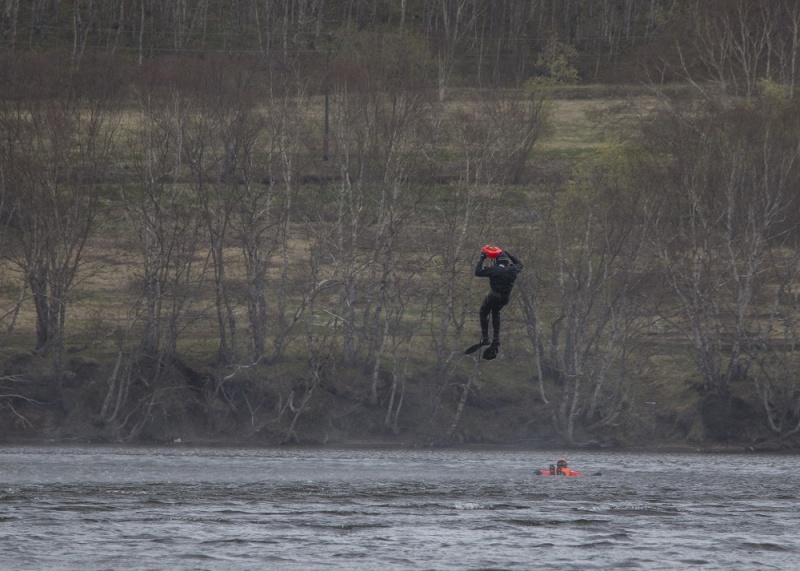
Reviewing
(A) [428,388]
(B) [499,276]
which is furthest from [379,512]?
(A) [428,388]

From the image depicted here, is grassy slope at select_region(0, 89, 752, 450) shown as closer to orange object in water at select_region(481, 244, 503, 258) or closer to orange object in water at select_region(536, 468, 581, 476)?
orange object in water at select_region(536, 468, 581, 476)

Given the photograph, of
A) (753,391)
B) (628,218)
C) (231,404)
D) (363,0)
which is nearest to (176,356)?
(231,404)

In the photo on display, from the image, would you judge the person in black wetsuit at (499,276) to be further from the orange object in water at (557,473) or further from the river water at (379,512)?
the orange object in water at (557,473)

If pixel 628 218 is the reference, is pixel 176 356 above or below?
below

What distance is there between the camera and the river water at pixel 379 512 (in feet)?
92.5

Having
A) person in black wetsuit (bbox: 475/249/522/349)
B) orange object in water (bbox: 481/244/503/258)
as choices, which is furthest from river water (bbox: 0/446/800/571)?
orange object in water (bbox: 481/244/503/258)

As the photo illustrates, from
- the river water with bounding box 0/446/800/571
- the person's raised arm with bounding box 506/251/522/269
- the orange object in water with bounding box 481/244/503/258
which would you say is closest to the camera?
the orange object in water with bounding box 481/244/503/258

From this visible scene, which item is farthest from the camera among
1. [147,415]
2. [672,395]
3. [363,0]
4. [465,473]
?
[363,0]

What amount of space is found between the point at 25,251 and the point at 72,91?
843 centimetres

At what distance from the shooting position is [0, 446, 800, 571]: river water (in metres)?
28.2

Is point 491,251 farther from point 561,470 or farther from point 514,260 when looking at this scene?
point 561,470

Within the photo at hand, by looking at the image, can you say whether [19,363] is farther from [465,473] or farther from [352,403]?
[465,473]

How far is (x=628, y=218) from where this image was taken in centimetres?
6038

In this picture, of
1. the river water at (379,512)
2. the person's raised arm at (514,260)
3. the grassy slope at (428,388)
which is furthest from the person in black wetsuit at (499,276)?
the grassy slope at (428,388)
